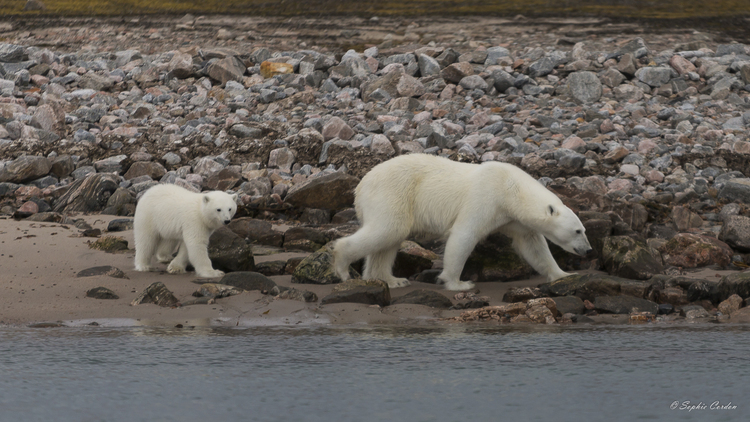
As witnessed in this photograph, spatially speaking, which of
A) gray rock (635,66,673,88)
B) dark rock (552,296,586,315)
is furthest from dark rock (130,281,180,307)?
gray rock (635,66,673,88)

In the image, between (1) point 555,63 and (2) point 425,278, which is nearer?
(2) point 425,278

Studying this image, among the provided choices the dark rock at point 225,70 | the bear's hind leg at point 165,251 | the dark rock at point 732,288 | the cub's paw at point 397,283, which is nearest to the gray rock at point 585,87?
the dark rock at point 225,70

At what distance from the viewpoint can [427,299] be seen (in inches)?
291

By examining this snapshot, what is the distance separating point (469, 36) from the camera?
26.7m

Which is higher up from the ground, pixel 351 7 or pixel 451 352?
pixel 351 7

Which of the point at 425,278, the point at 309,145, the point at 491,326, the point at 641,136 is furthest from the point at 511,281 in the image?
the point at 641,136

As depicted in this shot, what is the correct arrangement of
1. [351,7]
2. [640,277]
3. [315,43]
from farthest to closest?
[351,7] < [315,43] < [640,277]

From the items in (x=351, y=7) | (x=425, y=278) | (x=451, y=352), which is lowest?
(x=425, y=278)

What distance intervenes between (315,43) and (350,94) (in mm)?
8132

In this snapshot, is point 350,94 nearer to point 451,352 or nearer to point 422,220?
point 422,220

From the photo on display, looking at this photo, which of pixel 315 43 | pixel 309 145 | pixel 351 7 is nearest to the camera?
pixel 309 145

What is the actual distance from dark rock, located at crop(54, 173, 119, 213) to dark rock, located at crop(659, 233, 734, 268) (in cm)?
821

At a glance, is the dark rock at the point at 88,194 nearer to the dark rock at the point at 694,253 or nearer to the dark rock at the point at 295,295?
the dark rock at the point at 295,295

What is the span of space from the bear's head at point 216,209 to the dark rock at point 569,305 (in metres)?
3.54
